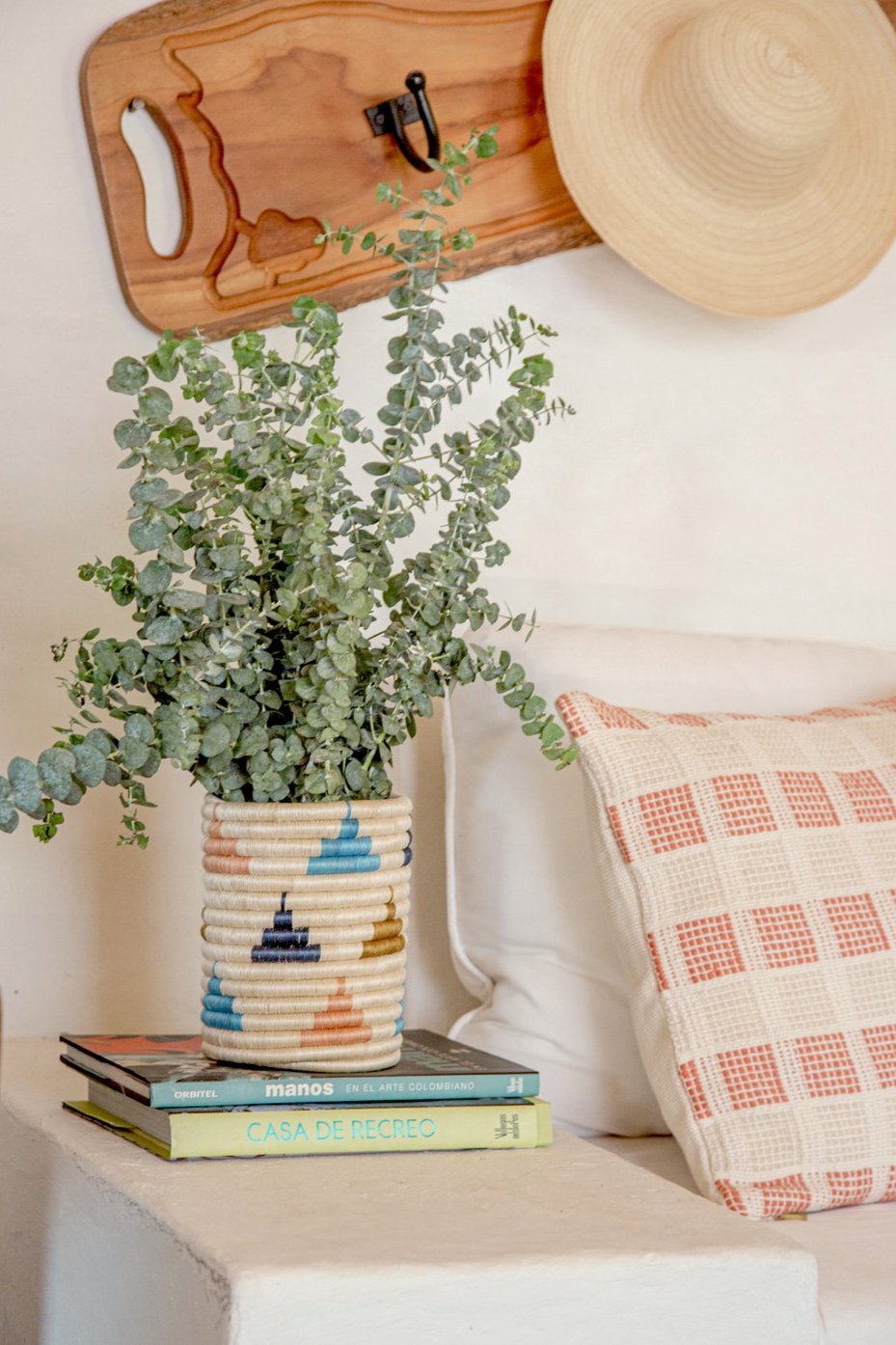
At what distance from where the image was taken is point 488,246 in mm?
1513

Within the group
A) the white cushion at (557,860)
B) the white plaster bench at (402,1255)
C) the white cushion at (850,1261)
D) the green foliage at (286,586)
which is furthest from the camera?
the white cushion at (557,860)

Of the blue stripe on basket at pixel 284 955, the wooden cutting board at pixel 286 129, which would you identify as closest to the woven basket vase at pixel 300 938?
the blue stripe on basket at pixel 284 955

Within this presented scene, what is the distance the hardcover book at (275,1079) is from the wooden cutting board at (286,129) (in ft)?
2.42

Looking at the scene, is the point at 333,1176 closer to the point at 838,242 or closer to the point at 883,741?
the point at 883,741

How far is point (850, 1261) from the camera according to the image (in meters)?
0.93

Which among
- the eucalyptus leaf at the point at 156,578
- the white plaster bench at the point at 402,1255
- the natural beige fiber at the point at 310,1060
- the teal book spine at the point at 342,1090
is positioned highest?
the eucalyptus leaf at the point at 156,578

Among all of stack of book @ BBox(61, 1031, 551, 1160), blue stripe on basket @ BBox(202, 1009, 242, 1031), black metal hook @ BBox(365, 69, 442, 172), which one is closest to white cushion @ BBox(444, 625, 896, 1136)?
stack of book @ BBox(61, 1031, 551, 1160)

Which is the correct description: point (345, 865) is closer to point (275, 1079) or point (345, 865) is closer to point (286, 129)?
point (275, 1079)

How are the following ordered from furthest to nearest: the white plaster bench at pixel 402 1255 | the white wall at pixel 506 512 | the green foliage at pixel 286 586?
the white wall at pixel 506 512 → the green foliage at pixel 286 586 → the white plaster bench at pixel 402 1255

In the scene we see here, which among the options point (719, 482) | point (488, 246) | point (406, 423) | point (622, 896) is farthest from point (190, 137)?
point (622, 896)

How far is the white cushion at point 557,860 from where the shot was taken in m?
1.21

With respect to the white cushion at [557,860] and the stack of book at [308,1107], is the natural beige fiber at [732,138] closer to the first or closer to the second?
the white cushion at [557,860]

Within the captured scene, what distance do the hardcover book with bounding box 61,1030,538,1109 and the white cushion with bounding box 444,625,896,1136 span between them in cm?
17

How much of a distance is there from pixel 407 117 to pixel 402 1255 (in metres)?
1.14
